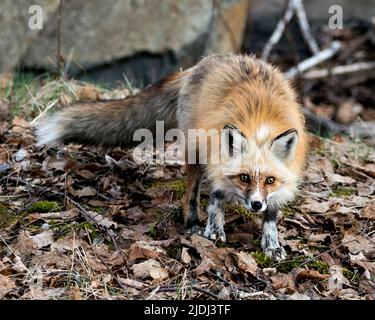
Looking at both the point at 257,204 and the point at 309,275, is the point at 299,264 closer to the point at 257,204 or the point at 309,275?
the point at 309,275

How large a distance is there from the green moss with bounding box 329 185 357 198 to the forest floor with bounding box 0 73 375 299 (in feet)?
0.07

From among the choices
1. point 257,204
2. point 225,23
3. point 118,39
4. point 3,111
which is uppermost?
point 225,23

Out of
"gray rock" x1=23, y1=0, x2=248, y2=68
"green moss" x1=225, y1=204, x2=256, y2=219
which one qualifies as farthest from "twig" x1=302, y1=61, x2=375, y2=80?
Answer: "green moss" x1=225, y1=204, x2=256, y2=219

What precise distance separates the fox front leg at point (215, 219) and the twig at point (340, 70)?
22.8 ft

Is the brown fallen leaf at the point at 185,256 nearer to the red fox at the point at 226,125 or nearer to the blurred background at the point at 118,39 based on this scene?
the red fox at the point at 226,125

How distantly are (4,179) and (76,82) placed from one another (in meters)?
2.75

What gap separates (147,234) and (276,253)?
1.07 m

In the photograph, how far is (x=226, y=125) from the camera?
485 cm

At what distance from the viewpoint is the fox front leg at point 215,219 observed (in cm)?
533

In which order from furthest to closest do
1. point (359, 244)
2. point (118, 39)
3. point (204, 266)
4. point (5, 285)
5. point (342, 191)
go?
1. point (118, 39)
2. point (342, 191)
3. point (359, 244)
4. point (204, 266)
5. point (5, 285)

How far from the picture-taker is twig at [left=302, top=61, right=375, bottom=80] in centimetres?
1192

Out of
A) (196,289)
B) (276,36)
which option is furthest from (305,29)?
(196,289)

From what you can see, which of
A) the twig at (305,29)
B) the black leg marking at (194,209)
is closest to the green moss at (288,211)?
the black leg marking at (194,209)

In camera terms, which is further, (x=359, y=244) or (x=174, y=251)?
(x=359, y=244)
